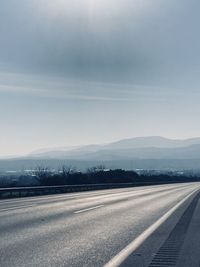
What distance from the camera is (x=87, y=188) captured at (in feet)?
160

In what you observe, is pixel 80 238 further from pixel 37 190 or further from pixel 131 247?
pixel 37 190

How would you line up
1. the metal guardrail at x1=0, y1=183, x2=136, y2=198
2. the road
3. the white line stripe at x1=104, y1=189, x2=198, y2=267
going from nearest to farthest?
the white line stripe at x1=104, y1=189, x2=198, y2=267
the road
the metal guardrail at x1=0, y1=183, x2=136, y2=198

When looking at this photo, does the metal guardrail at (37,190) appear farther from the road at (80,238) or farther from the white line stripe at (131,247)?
the white line stripe at (131,247)

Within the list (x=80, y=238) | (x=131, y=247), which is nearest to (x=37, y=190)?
(x=80, y=238)

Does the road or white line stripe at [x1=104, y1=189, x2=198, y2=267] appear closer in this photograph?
white line stripe at [x1=104, y1=189, x2=198, y2=267]

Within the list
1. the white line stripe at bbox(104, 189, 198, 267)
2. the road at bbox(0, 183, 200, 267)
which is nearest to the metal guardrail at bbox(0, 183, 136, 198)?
the road at bbox(0, 183, 200, 267)

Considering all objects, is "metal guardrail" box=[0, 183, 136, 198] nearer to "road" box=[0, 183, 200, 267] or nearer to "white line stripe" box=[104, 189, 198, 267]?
"road" box=[0, 183, 200, 267]

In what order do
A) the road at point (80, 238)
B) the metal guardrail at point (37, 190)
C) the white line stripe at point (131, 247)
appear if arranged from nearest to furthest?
the white line stripe at point (131, 247)
the road at point (80, 238)
the metal guardrail at point (37, 190)

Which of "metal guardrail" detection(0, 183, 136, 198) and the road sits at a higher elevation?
"metal guardrail" detection(0, 183, 136, 198)

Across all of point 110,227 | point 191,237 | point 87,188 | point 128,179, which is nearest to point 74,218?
point 110,227

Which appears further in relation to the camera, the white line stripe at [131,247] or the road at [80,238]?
the road at [80,238]

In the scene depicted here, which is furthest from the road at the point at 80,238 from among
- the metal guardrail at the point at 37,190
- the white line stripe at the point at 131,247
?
the metal guardrail at the point at 37,190

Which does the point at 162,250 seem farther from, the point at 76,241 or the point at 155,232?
the point at 155,232

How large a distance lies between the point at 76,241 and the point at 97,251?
4.67 ft
